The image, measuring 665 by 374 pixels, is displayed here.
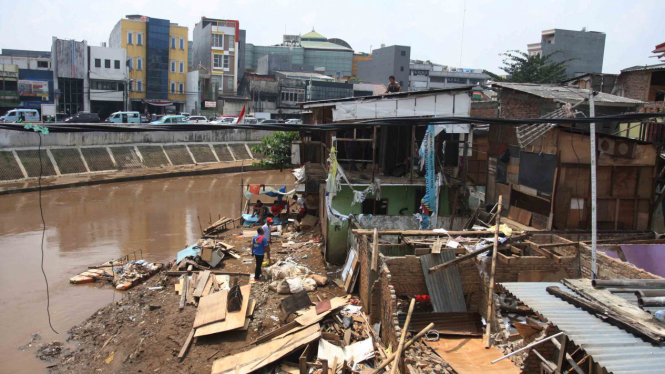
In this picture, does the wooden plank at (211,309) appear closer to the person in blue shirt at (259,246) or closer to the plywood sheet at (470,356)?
the person in blue shirt at (259,246)

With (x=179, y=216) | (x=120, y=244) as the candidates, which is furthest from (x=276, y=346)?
(x=179, y=216)

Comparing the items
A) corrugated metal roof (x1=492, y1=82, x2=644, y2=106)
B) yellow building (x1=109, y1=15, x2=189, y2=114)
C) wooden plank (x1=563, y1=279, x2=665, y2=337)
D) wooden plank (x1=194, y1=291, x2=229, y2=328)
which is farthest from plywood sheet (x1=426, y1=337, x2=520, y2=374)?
yellow building (x1=109, y1=15, x2=189, y2=114)

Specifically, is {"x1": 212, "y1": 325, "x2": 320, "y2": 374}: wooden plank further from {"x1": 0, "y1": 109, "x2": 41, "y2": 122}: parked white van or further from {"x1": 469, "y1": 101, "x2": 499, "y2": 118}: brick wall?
{"x1": 0, "y1": 109, "x2": 41, "y2": 122}: parked white van

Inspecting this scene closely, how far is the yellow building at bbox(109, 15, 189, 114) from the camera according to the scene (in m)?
46.2

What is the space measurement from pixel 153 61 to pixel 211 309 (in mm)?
43123

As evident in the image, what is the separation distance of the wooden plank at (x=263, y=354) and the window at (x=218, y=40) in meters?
48.1

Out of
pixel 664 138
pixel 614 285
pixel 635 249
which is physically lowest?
pixel 635 249

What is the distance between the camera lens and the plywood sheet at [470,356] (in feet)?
23.7

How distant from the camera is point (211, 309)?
369 inches

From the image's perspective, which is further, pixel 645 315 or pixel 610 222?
pixel 610 222

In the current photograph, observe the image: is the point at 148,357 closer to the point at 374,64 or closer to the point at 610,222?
the point at 610,222

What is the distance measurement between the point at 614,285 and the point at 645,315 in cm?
67

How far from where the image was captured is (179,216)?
21766 mm

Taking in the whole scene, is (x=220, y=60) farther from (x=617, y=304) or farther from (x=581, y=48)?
(x=617, y=304)
